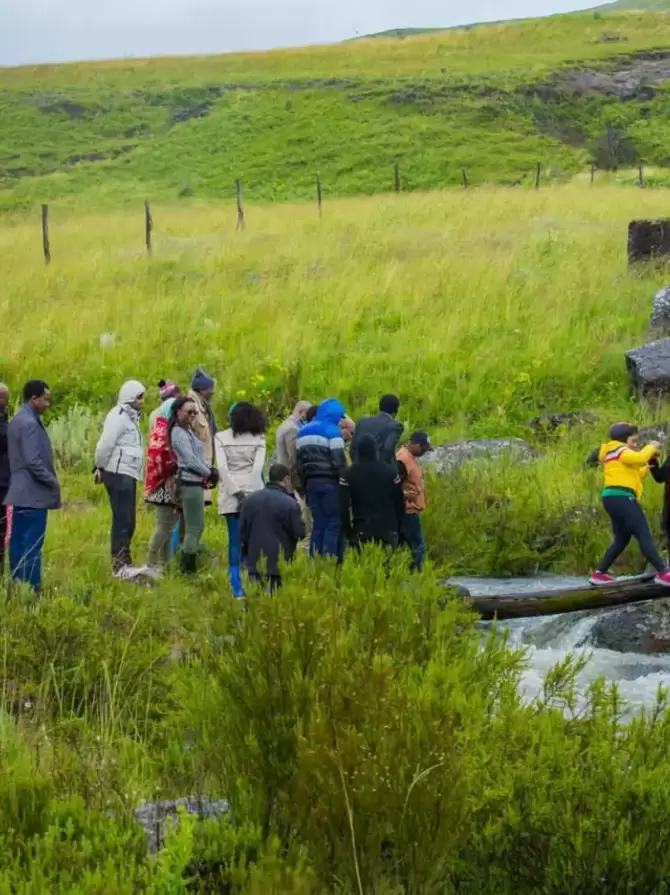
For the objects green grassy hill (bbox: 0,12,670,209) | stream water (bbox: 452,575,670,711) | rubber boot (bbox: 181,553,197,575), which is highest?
green grassy hill (bbox: 0,12,670,209)

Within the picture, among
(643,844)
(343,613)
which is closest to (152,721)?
(343,613)

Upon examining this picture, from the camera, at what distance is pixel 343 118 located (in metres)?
49.9

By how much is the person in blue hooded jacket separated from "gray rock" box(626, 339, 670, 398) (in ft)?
19.3

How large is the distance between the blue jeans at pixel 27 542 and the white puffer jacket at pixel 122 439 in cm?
86

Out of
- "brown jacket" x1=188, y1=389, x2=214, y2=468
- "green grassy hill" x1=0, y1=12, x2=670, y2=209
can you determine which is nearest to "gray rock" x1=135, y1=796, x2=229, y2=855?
"brown jacket" x1=188, y1=389, x2=214, y2=468

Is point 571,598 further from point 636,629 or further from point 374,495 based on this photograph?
point 374,495

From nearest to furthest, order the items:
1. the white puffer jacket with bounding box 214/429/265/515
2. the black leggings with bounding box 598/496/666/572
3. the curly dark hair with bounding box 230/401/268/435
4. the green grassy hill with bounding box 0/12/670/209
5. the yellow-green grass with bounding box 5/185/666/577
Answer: the curly dark hair with bounding box 230/401/268/435 < the white puffer jacket with bounding box 214/429/265/515 < the black leggings with bounding box 598/496/666/572 < the yellow-green grass with bounding box 5/185/666/577 < the green grassy hill with bounding box 0/12/670/209

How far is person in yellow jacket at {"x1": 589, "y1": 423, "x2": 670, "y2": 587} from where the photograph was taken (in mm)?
9367

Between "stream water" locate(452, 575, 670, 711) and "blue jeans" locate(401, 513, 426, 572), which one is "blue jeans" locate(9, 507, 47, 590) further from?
"stream water" locate(452, 575, 670, 711)

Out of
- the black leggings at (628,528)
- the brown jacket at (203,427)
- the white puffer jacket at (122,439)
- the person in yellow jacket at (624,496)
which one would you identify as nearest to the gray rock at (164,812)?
the white puffer jacket at (122,439)

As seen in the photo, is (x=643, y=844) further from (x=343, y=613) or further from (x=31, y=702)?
(x=31, y=702)

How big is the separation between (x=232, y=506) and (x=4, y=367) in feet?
25.7

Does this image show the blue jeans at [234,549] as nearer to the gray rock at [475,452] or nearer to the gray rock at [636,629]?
the gray rock at [636,629]

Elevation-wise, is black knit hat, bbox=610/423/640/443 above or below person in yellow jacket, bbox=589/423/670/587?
above
